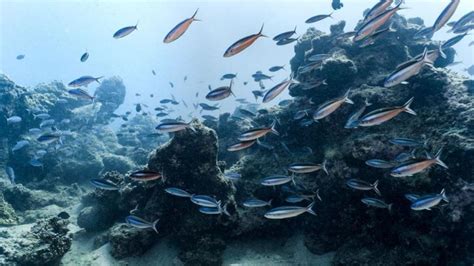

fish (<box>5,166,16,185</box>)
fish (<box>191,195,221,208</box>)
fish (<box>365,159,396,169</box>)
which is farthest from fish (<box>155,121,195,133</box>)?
fish (<box>5,166,16,185</box>)

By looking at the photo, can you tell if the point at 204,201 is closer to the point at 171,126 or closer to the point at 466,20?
the point at 171,126

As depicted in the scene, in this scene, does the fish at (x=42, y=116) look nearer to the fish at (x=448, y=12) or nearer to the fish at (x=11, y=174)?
the fish at (x=11, y=174)

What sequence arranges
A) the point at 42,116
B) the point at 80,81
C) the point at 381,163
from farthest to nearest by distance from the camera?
the point at 42,116, the point at 80,81, the point at 381,163

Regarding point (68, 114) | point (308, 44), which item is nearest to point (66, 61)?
point (68, 114)

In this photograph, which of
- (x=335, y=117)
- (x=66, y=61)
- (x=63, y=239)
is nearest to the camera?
(x=63, y=239)

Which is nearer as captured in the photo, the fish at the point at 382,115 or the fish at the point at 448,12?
the fish at the point at 382,115

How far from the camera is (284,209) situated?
565cm

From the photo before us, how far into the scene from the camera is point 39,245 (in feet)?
22.1

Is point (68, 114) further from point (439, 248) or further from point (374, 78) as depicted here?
point (439, 248)

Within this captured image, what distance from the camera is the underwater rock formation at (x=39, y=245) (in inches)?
250

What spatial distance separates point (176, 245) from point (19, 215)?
23.1ft

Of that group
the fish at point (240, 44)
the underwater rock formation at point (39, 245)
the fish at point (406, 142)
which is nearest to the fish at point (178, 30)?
the fish at point (240, 44)

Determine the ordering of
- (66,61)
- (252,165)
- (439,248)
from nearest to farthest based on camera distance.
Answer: (439,248) → (252,165) → (66,61)

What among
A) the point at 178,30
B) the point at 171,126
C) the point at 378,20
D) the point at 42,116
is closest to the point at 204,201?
the point at 171,126
